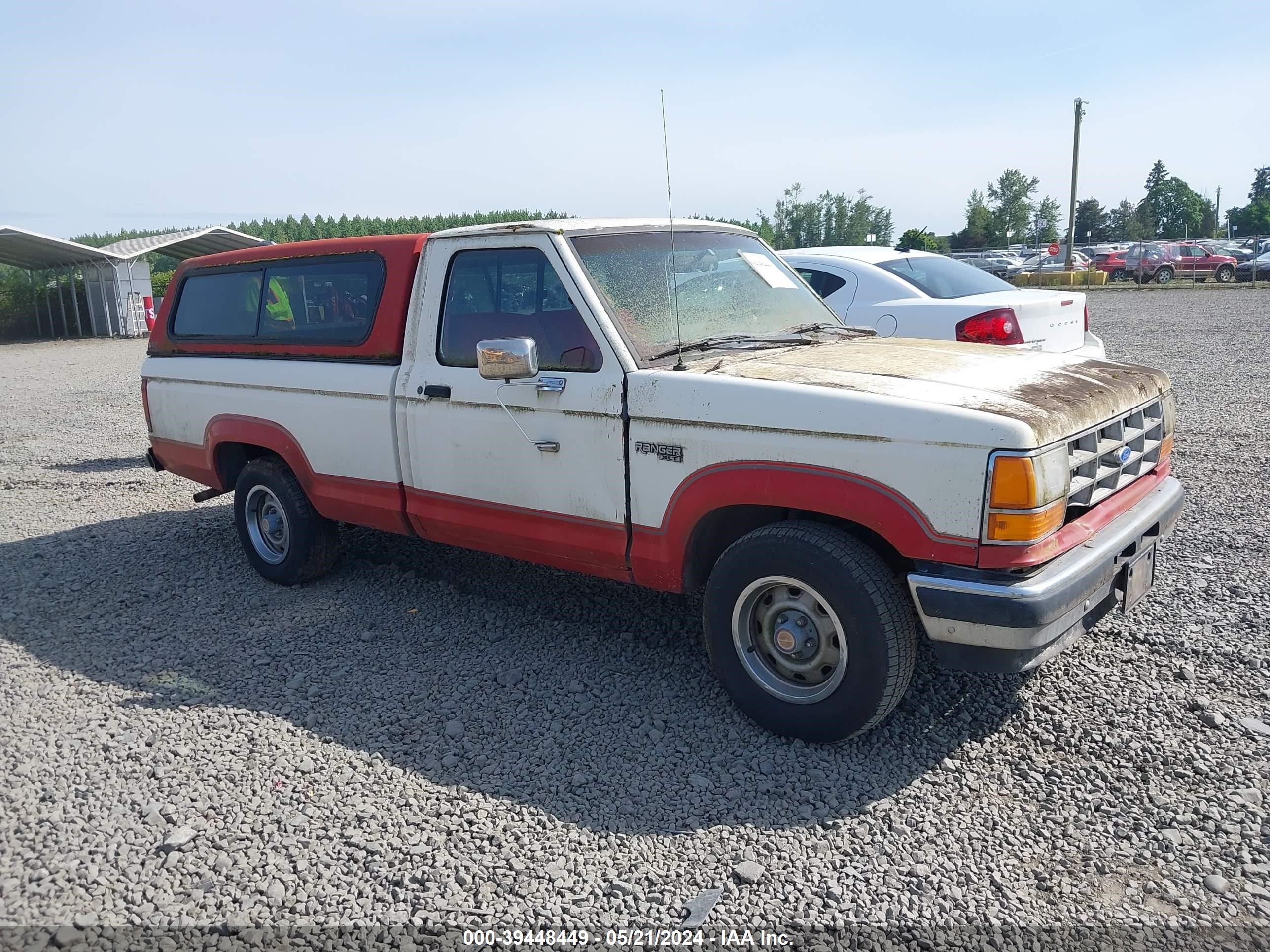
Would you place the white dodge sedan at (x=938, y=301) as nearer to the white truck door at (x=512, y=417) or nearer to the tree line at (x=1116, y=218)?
the white truck door at (x=512, y=417)

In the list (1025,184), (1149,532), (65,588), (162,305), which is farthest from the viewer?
(1025,184)

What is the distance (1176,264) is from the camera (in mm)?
35031

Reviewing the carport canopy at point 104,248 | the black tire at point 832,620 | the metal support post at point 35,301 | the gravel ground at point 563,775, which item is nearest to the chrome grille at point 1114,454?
the black tire at point 832,620

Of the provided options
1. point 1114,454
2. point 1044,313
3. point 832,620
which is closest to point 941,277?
point 1044,313

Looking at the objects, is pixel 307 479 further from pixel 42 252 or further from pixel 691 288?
pixel 42 252

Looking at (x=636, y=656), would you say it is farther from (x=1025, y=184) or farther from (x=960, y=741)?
(x=1025, y=184)

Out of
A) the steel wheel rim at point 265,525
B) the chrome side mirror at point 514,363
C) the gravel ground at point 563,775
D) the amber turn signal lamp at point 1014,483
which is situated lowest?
the gravel ground at point 563,775

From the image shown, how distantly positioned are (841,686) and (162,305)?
5.30 metres

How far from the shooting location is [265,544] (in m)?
5.93

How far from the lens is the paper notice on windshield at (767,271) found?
16.3 ft

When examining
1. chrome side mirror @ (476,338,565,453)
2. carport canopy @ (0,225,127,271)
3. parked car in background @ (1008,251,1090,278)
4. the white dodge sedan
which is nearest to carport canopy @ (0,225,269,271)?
carport canopy @ (0,225,127,271)

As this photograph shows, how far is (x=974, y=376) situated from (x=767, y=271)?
158cm

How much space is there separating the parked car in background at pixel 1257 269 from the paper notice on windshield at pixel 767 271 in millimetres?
32029

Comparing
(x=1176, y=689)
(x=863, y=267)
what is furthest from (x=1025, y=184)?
(x=1176, y=689)
